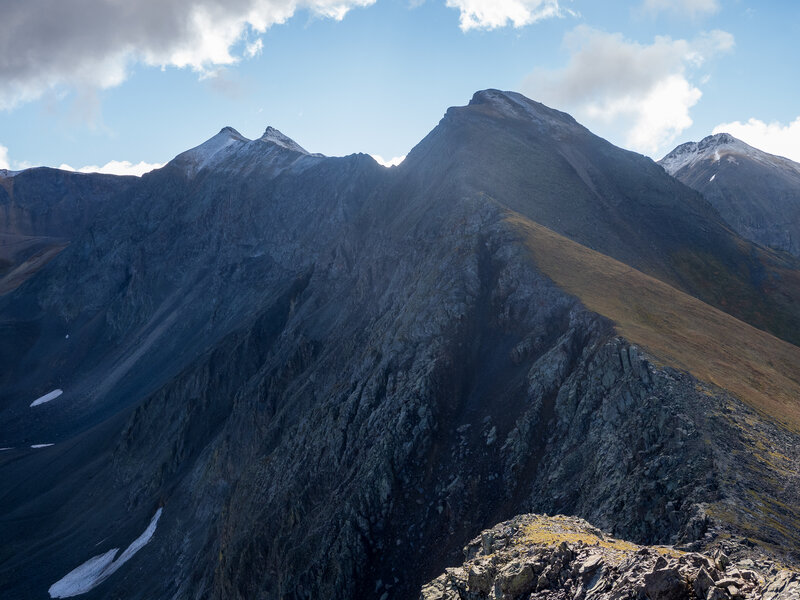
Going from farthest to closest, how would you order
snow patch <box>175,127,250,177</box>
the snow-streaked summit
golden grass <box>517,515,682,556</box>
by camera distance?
snow patch <box>175,127,250,177</box> < the snow-streaked summit < golden grass <box>517,515,682,556</box>

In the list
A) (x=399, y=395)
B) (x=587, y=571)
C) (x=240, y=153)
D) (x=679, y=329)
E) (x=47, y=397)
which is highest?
(x=240, y=153)

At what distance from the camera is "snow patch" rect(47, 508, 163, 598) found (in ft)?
240

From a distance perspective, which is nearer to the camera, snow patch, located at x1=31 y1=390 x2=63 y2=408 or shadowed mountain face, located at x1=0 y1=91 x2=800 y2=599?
shadowed mountain face, located at x1=0 y1=91 x2=800 y2=599

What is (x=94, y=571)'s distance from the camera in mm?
75188

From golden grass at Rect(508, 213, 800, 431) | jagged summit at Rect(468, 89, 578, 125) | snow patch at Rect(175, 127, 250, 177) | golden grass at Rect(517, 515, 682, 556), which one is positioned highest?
snow patch at Rect(175, 127, 250, 177)

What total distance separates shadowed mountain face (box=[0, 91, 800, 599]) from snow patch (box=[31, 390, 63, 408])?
304 cm

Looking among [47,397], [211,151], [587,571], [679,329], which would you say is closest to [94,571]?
[679,329]

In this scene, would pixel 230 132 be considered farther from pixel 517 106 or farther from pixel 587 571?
pixel 587 571

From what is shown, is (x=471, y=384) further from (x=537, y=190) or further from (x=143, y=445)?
(x=143, y=445)

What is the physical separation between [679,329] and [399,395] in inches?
922

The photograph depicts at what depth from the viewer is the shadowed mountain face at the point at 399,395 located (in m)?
32.9

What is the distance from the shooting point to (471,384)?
162 feet

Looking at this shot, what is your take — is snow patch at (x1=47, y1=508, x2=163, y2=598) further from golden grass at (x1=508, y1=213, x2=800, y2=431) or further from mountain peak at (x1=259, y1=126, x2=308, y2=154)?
mountain peak at (x1=259, y1=126, x2=308, y2=154)

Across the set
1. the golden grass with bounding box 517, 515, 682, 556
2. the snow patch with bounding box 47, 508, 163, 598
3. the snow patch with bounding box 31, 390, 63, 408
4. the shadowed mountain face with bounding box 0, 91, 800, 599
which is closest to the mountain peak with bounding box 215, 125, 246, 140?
the shadowed mountain face with bounding box 0, 91, 800, 599
